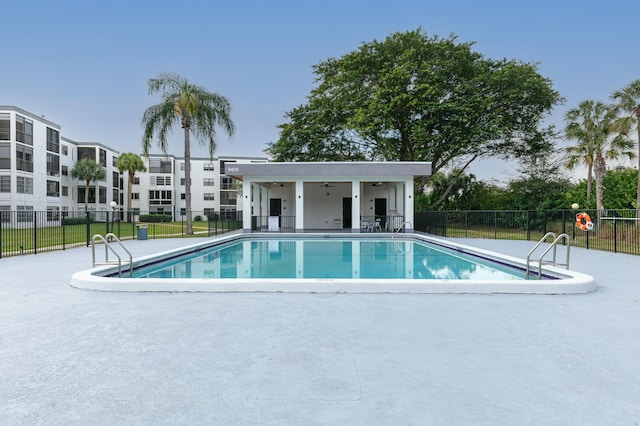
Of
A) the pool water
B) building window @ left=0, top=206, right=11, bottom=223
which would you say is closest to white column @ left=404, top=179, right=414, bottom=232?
the pool water

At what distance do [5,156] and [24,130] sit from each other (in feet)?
10.3

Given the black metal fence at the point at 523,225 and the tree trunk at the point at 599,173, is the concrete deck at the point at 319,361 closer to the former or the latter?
the black metal fence at the point at 523,225

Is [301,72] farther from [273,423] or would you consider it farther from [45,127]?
[273,423]

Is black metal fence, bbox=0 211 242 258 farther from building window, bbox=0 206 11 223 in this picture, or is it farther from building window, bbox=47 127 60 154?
building window, bbox=47 127 60 154

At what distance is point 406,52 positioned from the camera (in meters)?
25.9

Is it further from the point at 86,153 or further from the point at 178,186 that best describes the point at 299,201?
the point at 178,186

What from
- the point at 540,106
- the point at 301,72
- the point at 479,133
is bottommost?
the point at 479,133

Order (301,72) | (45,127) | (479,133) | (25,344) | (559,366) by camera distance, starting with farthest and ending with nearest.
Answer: (45,127), (301,72), (479,133), (25,344), (559,366)

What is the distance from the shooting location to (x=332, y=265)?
10.6m

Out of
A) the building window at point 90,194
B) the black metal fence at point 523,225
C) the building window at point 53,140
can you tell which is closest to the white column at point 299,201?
the black metal fence at point 523,225

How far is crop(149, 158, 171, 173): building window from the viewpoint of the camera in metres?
57.0

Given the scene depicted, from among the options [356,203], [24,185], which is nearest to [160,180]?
[24,185]

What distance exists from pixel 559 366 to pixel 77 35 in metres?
22.0

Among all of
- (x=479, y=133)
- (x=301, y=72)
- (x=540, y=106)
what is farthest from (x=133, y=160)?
(x=540, y=106)
